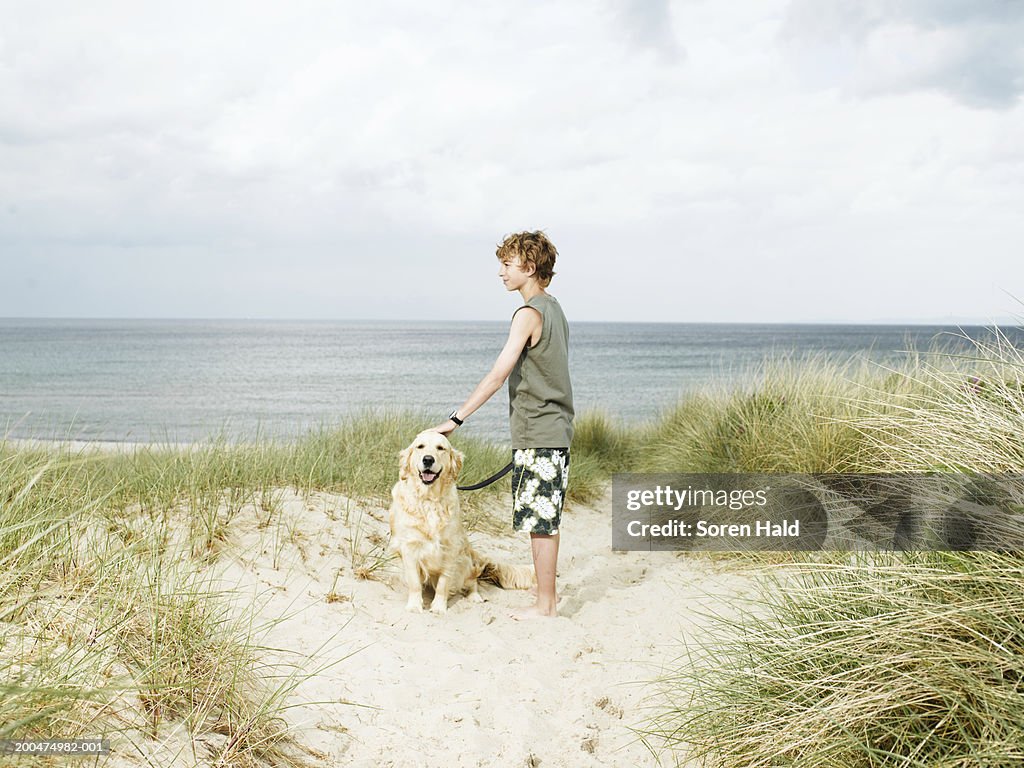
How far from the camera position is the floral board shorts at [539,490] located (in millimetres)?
4707

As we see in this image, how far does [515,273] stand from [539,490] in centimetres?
142

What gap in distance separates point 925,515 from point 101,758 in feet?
11.0

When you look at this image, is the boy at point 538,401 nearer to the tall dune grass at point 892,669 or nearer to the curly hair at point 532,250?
the curly hair at point 532,250

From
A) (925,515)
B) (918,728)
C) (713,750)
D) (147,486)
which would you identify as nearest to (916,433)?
(925,515)

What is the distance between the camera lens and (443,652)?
13.8 feet

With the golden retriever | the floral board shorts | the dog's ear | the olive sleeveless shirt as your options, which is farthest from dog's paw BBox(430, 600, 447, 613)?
the olive sleeveless shirt

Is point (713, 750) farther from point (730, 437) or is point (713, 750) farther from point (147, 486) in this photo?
point (730, 437)

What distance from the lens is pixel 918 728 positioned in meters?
2.37

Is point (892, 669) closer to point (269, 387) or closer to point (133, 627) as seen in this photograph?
point (133, 627)

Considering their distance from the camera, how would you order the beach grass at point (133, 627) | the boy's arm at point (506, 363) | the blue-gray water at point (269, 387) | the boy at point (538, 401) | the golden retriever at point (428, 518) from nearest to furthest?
the beach grass at point (133, 627) → the boy's arm at point (506, 363) → the golden retriever at point (428, 518) → the boy at point (538, 401) → the blue-gray water at point (269, 387)

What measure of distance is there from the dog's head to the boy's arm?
0.09 metres

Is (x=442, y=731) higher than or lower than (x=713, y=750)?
lower

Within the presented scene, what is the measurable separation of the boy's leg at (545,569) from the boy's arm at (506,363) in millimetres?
960

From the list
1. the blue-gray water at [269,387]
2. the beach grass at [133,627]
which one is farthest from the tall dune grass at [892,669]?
the blue-gray water at [269,387]
